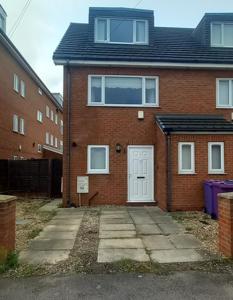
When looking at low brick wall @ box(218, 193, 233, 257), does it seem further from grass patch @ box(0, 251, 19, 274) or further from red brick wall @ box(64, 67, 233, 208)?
red brick wall @ box(64, 67, 233, 208)

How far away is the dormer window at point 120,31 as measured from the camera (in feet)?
49.3

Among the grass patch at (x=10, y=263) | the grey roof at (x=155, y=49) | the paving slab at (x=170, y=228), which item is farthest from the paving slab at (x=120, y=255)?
the grey roof at (x=155, y=49)

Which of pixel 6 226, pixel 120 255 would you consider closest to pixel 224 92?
pixel 120 255

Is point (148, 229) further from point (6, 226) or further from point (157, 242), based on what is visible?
point (6, 226)

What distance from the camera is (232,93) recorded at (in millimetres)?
14320

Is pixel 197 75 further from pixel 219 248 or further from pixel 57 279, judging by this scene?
pixel 57 279

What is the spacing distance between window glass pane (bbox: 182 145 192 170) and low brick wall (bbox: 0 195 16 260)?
281 inches

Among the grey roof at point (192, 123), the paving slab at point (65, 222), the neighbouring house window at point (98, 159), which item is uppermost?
the grey roof at point (192, 123)

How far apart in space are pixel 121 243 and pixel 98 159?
21.2 feet

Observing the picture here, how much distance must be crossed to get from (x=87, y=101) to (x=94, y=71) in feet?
4.06

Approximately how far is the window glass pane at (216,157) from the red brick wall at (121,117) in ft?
6.56

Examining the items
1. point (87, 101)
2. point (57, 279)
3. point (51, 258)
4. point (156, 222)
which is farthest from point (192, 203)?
point (57, 279)

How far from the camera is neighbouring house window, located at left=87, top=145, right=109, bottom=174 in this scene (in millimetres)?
13492

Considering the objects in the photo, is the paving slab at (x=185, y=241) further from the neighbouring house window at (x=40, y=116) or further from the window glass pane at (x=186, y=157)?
the neighbouring house window at (x=40, y=116)
